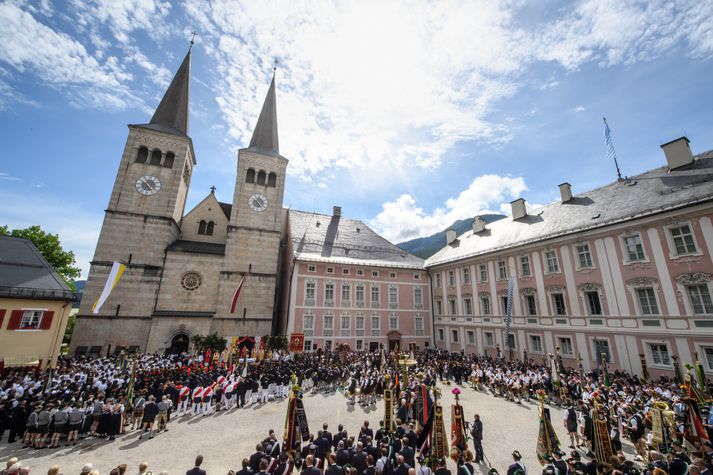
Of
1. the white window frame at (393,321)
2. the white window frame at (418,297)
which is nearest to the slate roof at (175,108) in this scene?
the white window frame at (393,321)

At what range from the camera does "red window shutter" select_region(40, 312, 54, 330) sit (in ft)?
63.1

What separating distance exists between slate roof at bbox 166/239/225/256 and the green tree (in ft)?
52.6

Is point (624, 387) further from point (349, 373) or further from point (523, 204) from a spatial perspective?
point (523, 204)

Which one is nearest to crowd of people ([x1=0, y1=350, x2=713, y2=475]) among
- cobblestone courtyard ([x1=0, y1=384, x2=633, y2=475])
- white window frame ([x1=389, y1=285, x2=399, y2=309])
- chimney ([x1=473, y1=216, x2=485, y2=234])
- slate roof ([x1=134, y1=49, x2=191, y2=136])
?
cobblestone courtyard ([x1=0, y1=384, x2=633, y2=475])

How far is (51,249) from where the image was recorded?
34438 mm

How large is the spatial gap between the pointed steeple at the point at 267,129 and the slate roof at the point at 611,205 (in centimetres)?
2695

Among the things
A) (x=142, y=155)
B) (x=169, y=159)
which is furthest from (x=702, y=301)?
(x=142, y=155)

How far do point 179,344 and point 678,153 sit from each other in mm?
42846

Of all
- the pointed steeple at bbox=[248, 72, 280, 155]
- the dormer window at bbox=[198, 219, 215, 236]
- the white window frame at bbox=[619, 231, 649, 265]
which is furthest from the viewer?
the pointed steeple at bbox=[248, 72, 280, 155]

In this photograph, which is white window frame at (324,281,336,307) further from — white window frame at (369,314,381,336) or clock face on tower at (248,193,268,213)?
clock face on tower at (248,193,268,213)

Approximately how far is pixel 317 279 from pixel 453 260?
15.0m

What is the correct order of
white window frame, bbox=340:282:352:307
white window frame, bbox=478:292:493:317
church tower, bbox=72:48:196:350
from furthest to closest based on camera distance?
white window frame, bbox=340:282:352:307 → white window frame, bbox=478:292:493:317 → church tower, bbox=72:48:196:350

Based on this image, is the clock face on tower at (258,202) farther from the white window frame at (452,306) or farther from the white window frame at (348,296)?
the white window frame at (452,306)

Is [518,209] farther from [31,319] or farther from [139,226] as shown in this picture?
[31,319]
